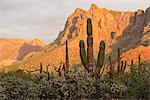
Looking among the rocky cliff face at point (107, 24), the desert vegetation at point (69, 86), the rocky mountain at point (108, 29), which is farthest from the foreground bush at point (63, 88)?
the rocky cliff face at point (107, 24)

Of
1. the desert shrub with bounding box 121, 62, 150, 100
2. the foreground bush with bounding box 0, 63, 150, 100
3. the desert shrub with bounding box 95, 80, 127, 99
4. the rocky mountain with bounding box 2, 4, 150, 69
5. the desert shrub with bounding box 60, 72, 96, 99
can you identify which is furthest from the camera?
the rocky mountain with bounding box 2, 4, 150, 69

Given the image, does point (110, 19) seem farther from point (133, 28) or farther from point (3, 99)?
point (3, 99)

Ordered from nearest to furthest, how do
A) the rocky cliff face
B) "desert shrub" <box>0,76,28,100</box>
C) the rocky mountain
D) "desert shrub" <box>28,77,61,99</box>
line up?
"desert shrub" <box>28,77,61,99</box>
"desert shrub" <box>0,76,28,100</box>
the rocky mountain
the rocky cliff face

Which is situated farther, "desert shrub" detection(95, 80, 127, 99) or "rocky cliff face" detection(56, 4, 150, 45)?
"rocky cliff face" detection(56, 4, 150, 45)

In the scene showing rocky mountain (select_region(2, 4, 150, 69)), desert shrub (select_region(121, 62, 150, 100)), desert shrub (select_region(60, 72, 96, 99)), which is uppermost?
rocky mountain (select_region(2, 4, 150, 69))

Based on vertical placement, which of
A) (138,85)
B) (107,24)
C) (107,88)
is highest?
(107,24)

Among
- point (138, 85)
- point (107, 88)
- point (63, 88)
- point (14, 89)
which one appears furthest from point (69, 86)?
point (138, 85)

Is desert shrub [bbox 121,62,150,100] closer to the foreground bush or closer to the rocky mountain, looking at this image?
the foreground bush

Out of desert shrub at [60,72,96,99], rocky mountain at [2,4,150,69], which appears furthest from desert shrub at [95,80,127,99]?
rocky mountain at [2,4,150,69]

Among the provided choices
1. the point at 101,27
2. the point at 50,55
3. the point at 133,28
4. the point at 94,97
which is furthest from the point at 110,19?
the point at 94,97

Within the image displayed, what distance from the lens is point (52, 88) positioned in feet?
74.6

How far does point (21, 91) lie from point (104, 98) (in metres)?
4.89

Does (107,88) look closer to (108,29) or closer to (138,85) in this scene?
(138,85)

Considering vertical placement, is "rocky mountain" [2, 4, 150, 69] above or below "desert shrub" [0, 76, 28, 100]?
above
